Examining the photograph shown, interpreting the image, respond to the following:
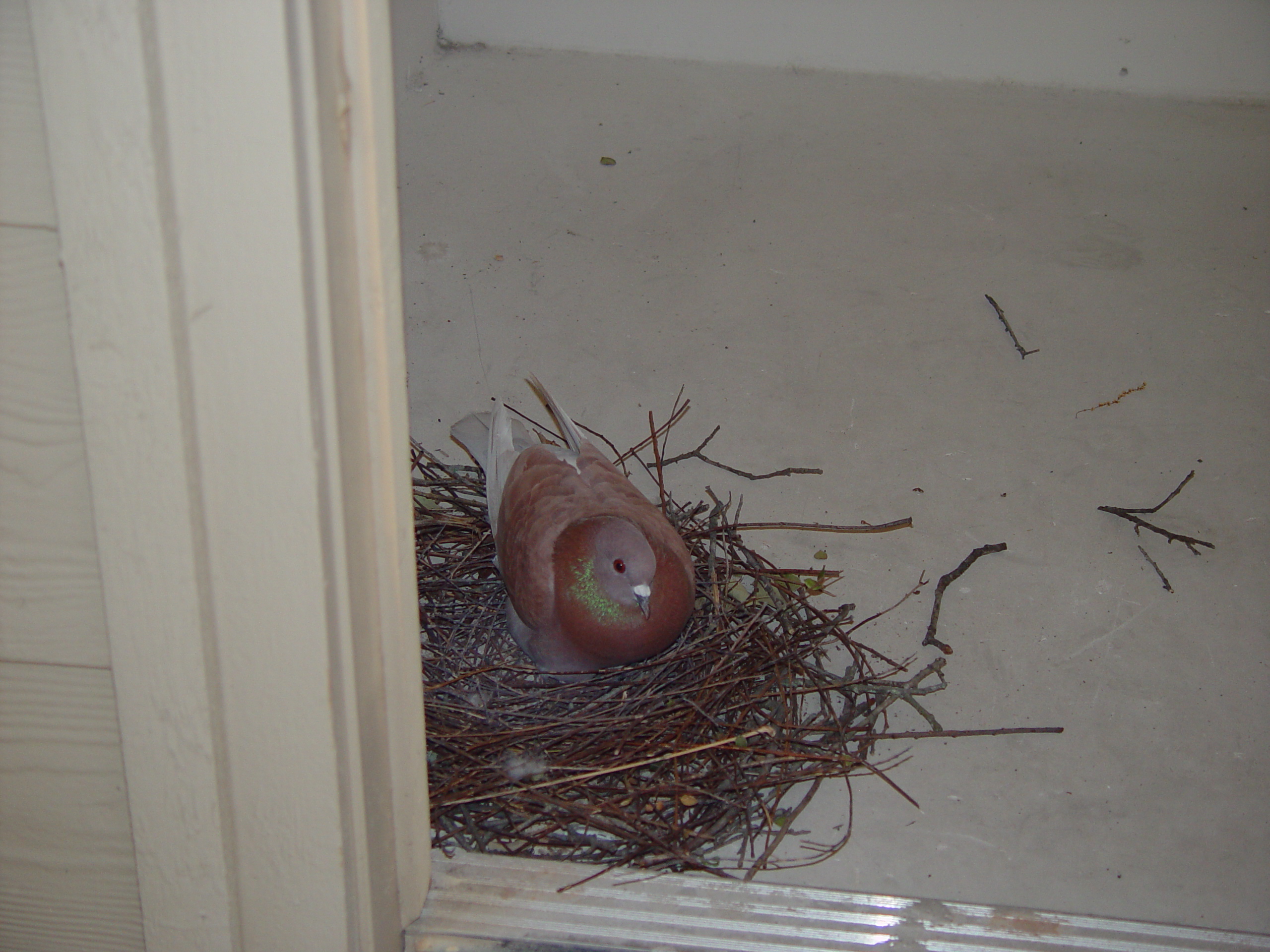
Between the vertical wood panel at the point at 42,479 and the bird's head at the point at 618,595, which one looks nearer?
the vertical wood panel at the point at 42,479

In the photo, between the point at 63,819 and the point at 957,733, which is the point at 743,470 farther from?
the point at 63,819

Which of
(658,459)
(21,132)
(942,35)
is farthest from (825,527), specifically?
(942,35)

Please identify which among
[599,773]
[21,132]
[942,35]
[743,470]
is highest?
[942,35]

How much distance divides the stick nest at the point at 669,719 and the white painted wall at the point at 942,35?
7.86ft

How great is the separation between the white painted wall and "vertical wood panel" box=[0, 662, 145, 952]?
3.59 m

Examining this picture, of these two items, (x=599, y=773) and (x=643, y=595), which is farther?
(x=643, y=595)

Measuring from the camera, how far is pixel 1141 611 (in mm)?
2336

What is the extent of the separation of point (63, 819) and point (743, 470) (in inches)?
73.5

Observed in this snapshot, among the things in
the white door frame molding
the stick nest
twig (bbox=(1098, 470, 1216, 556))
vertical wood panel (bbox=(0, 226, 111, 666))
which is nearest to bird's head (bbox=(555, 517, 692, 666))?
the stick nest

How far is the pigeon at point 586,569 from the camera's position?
1978 millimetres

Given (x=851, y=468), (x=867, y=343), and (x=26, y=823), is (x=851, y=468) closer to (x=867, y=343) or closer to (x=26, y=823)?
(x=867, y=343)

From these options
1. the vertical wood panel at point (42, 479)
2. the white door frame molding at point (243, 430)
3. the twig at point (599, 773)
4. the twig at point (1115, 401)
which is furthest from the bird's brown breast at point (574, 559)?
the twig at point (1115, 401)

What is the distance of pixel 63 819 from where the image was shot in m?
1.08

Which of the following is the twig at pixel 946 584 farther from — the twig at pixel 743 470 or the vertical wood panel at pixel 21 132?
the vertical wood panel at pixel 21 132
